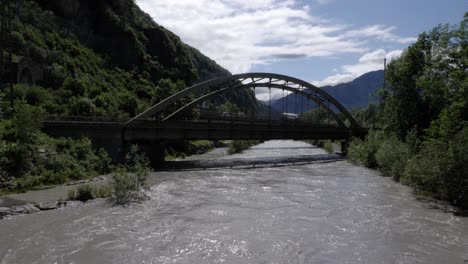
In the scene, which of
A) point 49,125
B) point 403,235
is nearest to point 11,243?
point 403,235

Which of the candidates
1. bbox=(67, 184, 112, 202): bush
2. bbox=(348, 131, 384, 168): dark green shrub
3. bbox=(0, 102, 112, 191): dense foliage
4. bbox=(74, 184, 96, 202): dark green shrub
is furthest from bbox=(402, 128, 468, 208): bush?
bbox=(0, 102, 112, 191): dense foliage

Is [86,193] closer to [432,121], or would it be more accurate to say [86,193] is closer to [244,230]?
[244,230]

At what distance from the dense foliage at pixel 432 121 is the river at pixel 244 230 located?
1541 millimetres

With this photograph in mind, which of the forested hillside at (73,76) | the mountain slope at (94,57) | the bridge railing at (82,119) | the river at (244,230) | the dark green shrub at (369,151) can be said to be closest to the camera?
the river at (244,230)

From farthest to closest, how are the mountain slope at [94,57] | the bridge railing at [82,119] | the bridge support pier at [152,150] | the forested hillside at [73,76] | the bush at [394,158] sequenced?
the mountain slope at [94,57]
the bridge support pier at [152,150]
the bridge railing at [82,119]
the bush at [394,158]
the forested hillside at [73,76]

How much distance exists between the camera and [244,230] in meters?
15.9

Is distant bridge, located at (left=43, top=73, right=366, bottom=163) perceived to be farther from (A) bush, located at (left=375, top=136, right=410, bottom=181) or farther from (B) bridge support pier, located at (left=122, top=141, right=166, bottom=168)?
(A) bush, located at (left=375, top=136, right=410, bottom=181)

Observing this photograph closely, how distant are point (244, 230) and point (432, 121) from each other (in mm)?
17873

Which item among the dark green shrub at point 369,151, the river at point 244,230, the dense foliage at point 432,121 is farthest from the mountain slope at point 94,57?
the dense foliage at point 432,121

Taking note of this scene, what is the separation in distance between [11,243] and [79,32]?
224 feet

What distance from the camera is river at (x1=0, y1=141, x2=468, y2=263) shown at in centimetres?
1284

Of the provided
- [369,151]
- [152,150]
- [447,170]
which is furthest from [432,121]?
[152,150]

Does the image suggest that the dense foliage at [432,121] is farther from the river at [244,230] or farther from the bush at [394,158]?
the river at [244,230]

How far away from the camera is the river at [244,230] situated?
42.1ft
